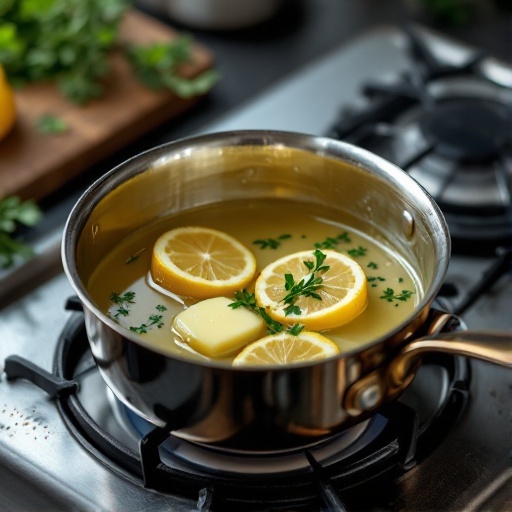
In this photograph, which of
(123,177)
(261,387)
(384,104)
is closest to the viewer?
(261,387)

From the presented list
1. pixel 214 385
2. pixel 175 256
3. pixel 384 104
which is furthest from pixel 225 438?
pixel 384 104

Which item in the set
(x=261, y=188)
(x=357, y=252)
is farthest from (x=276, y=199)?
(x=357, y=252)

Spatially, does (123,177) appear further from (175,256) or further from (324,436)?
(324,436)

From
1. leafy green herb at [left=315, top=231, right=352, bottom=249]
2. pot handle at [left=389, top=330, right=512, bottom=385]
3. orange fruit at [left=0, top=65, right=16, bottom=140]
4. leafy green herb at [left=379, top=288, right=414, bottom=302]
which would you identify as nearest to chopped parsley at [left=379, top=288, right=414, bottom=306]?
leafy green herb at [left=379, top=288, right=414, bottom=302]

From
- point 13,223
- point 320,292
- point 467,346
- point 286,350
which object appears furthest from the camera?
point 13,223

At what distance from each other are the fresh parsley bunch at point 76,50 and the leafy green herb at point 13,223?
0.96ft

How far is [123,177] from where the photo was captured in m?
1.04

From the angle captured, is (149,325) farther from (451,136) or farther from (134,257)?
(451,136)

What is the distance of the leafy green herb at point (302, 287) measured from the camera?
101cm

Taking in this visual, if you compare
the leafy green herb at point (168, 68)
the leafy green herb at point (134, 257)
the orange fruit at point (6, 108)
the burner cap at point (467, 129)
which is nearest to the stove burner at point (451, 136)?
the burner cap at point (467, 129)

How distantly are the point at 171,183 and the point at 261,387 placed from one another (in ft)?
1.29

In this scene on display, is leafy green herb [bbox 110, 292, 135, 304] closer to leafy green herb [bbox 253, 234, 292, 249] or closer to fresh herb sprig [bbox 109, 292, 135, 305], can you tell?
fresh herb sprig [bbox 109, 292, 135, 305]

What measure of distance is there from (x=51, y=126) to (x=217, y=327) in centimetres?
61

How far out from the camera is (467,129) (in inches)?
51.3
